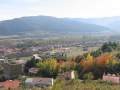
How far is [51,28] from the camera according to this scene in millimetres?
95812

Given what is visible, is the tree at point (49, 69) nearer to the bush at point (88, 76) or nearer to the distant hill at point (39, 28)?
the bush at point (88, 76)

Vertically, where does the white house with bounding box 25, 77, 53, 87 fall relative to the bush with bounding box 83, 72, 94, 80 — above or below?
above

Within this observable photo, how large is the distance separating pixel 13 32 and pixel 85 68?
69.3m

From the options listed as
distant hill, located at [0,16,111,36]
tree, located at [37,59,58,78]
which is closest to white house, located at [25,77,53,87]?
tree, located at [37,59,58,78]

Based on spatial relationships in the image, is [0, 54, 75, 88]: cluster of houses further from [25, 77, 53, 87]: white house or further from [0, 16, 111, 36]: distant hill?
[0, 16, 111, 36]: distant hill

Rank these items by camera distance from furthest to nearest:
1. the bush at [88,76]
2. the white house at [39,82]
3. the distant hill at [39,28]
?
the distant hill at [39,28] < the bush at [88,76] < the white house at [39,82]

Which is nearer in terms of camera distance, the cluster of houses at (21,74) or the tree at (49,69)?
the cluster of houses at (21,74)

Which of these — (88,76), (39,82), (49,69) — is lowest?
(49,69)

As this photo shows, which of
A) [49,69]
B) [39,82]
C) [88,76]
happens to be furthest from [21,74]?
[88,76]

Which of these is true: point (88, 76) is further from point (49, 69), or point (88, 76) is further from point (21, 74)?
point (21, 74)

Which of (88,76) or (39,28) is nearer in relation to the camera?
(88,76)

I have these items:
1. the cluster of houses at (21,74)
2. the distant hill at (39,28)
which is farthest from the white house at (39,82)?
the distant hill at (39,28)

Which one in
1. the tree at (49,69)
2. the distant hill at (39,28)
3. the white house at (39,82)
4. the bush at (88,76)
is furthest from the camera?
the distant hill at (39,28)

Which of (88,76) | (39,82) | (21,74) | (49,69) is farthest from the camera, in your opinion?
(21,74)
